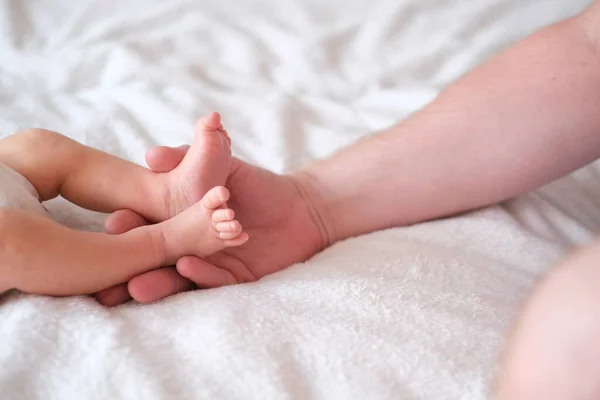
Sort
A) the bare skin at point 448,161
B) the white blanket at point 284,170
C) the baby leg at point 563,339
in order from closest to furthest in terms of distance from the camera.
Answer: the baby leg at point 563,339 → the white blanket at point 284,170 → the bare skin at point 448,161

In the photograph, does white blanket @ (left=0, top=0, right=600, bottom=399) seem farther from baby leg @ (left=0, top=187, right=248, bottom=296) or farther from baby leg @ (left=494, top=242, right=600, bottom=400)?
baby leg @ (left=494, top=242, right=600, bottom=400)

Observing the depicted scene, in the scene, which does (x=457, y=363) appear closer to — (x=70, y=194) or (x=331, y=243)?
(x=331, y=243)

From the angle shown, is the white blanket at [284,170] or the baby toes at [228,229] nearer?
the white blanket at [284,170]

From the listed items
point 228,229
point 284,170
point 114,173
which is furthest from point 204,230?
point 284,170

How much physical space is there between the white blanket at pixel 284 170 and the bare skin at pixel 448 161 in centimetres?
4

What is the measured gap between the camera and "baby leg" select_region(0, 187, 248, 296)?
0.60 m

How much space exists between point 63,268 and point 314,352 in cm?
26

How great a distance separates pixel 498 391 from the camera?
41 cm

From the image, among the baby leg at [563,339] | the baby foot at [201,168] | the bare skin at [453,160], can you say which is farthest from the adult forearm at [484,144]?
the baby leg at [563,339]

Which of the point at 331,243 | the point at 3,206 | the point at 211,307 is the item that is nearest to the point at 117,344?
the point at 211,307

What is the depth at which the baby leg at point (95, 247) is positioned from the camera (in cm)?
60

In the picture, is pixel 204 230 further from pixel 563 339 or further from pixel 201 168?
pixel 563 339

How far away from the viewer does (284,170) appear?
95 centimetres

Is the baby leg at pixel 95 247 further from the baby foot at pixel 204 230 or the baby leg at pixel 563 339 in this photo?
the baby leg at pixel 563 339
